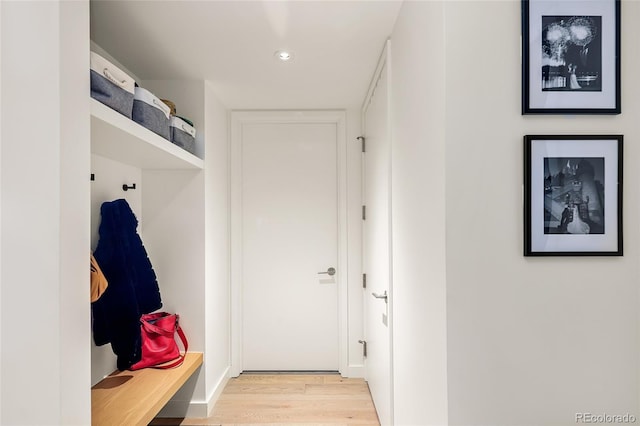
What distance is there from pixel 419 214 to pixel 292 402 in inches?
79.0

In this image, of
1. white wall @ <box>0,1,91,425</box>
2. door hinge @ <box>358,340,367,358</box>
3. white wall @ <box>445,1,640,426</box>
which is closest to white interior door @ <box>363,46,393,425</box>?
door hinge @ <box>358,340,367,358</box>

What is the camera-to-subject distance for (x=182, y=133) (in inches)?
94.4

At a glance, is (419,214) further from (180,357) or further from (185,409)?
(185,409)

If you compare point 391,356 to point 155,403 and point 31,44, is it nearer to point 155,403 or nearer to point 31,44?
point 155,403

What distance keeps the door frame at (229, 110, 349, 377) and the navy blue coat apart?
3.78 feet

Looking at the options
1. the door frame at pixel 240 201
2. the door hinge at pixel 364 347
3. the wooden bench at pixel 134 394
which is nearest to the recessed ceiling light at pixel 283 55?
the door frame at pixel 240 201

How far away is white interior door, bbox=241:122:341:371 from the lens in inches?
A: 135

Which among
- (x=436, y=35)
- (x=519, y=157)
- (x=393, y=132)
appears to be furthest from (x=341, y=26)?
(x=519, y=157)

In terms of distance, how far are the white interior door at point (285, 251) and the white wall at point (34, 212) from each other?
2202 millimetres

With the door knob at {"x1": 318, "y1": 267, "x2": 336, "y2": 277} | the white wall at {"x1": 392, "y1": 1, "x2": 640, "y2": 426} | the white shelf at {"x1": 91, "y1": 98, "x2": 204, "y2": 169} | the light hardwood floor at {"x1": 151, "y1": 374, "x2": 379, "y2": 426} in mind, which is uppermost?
the white shelf at {"x1": 91, "y1": 98, "x2": 204, "y2": 169}

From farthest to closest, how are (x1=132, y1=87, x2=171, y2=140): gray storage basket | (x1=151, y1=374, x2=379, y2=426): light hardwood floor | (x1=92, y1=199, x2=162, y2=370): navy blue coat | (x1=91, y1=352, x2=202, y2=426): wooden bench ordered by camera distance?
(x1=151, y1=374, x2=379, y2=426): light hardwood floor < (x1=92, y1=199, x2=162, y2=370): navy blue coat < (x1=132, y1=87, x2=171, y2=140): gray storage basket < (x1=91, y1=352, x2=202, y2=426): wooden bench

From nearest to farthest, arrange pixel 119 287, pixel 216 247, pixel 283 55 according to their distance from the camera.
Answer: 1. pixel 119 287
2. pixel 283 55
3. pixel 216 247

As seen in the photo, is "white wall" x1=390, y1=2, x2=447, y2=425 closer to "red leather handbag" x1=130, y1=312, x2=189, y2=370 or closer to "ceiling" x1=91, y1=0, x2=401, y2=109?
"ceiling" x1=91, y1=0, x2=401, y2=109

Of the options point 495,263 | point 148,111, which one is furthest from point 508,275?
point 148,111
